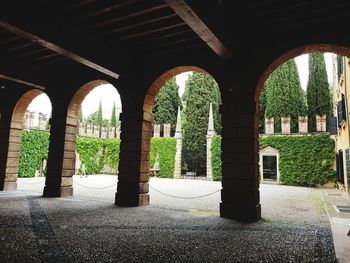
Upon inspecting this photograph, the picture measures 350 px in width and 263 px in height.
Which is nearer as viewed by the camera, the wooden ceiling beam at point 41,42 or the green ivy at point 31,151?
the wooden ceiling beam at point 41,42

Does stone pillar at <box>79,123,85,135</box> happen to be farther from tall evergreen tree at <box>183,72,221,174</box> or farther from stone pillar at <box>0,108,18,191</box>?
stone pillar at <box>0,108,18,191</box>

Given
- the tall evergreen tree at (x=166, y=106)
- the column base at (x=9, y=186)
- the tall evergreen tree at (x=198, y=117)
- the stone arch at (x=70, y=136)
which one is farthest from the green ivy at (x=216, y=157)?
the column base at (x=9, y=186)

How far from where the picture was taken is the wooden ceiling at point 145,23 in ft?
13.1

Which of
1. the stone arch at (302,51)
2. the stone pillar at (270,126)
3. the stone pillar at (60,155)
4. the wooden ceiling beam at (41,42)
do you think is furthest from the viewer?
the stone pillar at (270,126)

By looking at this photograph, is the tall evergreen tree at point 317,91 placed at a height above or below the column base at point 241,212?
above

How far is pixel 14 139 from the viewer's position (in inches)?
370

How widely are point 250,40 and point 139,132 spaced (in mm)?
3558

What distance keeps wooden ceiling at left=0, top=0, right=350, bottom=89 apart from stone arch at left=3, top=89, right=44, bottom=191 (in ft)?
10.8

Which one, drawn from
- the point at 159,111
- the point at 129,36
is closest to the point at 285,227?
the point at 129,36

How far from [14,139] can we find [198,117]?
18.8 m

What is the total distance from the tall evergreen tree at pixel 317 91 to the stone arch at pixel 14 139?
2097cm

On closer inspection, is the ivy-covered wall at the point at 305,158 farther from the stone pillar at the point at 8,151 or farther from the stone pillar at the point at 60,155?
the stone pillar at the point at 8,151

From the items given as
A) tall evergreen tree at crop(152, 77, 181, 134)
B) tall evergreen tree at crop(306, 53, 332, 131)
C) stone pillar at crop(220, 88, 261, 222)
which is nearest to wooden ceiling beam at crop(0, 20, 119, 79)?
stone pillar at crop(220, 88, 261, 222)

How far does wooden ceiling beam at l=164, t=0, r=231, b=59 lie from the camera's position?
325cm
